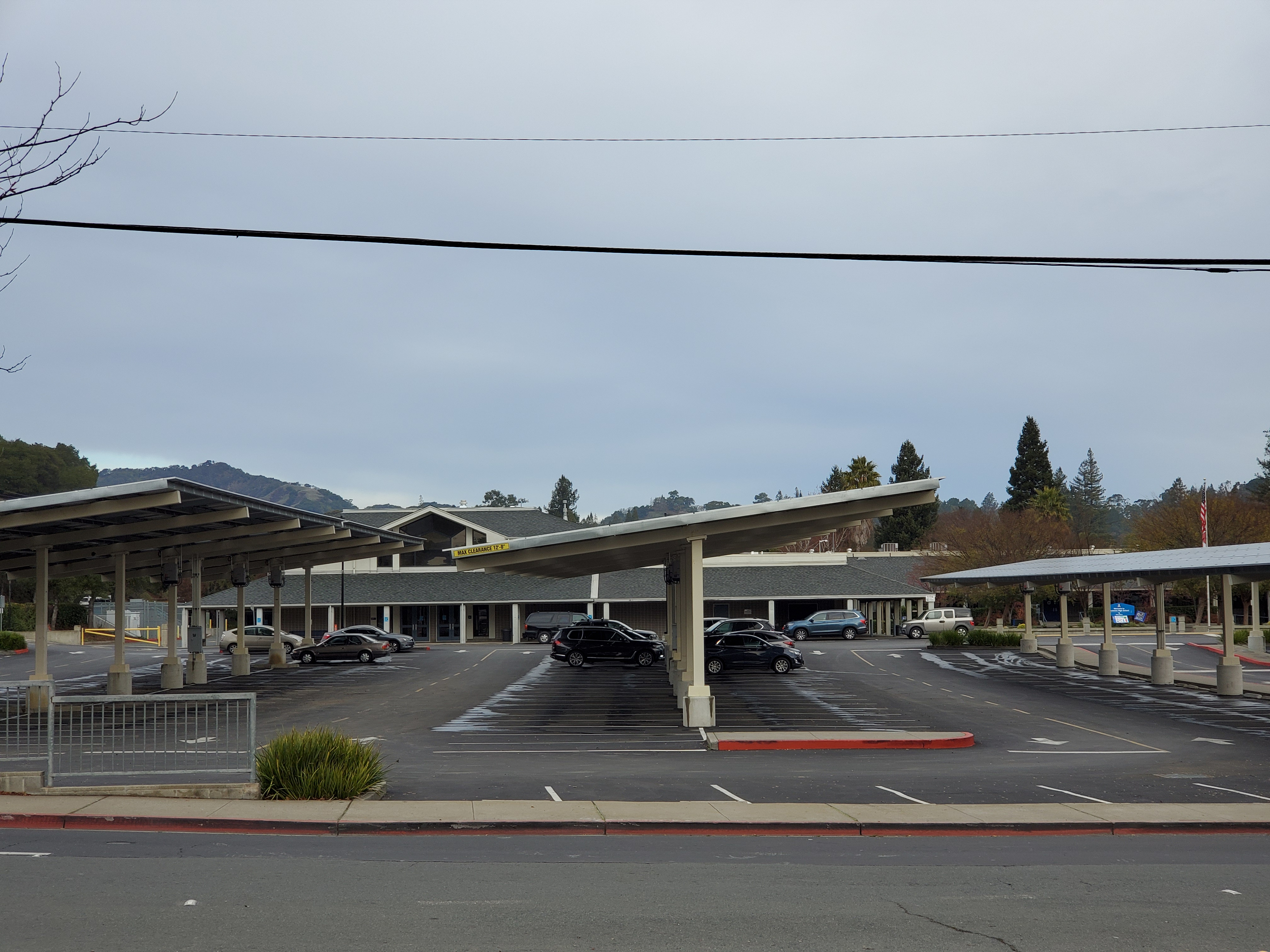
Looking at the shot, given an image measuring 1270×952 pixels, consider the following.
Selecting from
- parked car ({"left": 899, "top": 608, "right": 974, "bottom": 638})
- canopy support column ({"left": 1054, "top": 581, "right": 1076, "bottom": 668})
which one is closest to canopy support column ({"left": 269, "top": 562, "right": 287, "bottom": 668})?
canopy support column ({"left": 1054, "top": 581, "right": 1076, "bottom": 668})

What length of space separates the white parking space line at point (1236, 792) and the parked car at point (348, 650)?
135 feet

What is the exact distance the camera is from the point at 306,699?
3406 cm

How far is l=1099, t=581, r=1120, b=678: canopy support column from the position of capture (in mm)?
43438

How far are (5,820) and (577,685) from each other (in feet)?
82.9

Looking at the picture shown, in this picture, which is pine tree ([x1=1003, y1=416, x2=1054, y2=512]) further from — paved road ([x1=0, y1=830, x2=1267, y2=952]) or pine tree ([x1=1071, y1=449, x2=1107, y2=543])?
paved road ([x1=0, y1=830, x2=1267, y2=952])

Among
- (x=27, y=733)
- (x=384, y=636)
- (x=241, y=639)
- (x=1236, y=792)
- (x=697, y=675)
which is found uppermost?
(x=27, y=733)

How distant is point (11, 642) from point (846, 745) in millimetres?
57786

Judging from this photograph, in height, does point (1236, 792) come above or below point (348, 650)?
above

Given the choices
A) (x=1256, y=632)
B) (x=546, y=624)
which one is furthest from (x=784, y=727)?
(x=1256, y=632)

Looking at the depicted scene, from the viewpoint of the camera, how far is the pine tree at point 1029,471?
104375mm

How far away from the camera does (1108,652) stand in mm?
43812

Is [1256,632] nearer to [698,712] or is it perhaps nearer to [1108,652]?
[1108,652]

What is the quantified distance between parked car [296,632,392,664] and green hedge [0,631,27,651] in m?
21.5

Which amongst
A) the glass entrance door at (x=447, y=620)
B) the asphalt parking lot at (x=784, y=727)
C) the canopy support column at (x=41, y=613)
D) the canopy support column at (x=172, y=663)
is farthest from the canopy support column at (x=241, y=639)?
the glass entrance door at (x=447, y=620)
